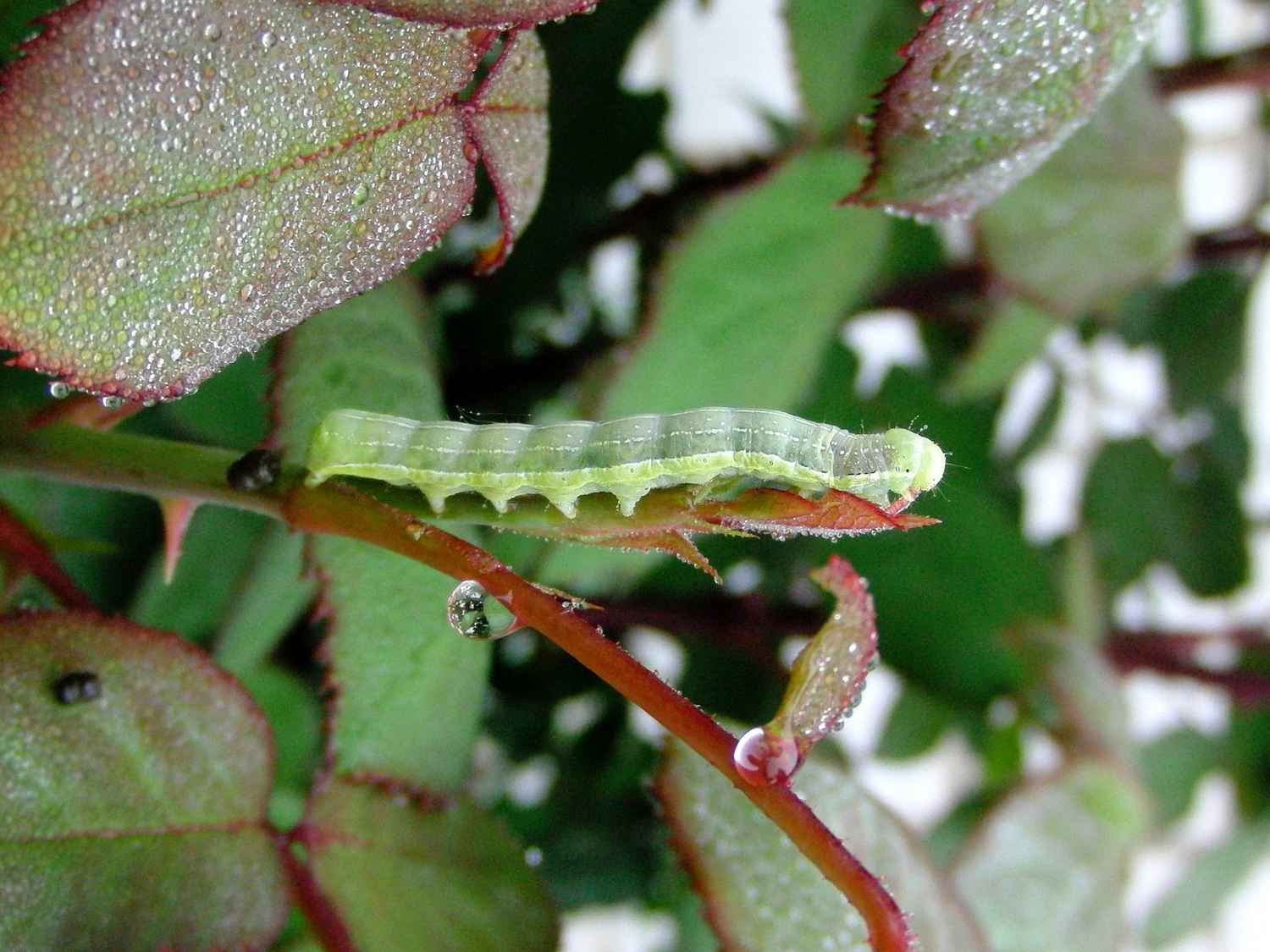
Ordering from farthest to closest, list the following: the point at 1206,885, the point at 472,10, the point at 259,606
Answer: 1. the point at 1206,885
2. the point at 259,606
3. the point at 472,10

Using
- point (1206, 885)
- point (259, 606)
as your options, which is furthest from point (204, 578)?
point (1206, 885)

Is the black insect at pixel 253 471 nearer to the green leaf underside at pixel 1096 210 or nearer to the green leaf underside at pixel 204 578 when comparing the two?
the green leaf underside at pixel 204 578

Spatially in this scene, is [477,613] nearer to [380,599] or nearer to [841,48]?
[380,599]

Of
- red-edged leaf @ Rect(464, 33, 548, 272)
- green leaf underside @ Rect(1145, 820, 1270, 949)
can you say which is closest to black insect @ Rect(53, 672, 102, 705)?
red-edged leaf @ Rect(464, 33, 548, 272)

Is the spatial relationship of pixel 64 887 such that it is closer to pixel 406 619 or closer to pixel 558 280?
pixel 406 619

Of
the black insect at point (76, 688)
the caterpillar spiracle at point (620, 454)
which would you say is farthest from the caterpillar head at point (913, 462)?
the black insect at point (76, 688)
